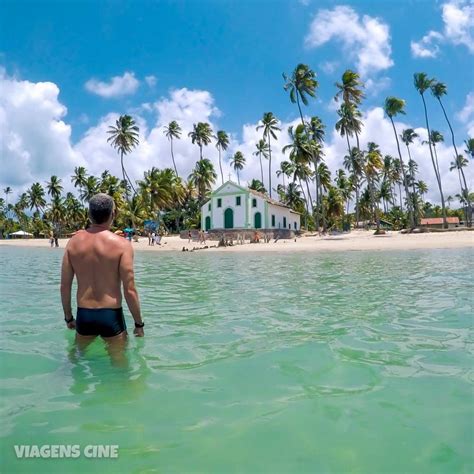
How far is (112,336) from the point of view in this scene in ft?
12.5

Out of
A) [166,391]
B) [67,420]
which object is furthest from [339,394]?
[67,420]

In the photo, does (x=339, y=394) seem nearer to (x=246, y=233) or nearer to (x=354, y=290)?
(x=354, y=290)

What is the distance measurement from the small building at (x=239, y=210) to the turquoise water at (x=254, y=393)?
42133 mm

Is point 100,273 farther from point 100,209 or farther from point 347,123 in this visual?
point 347,123

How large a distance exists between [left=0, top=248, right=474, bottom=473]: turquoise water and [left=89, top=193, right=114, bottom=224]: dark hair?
4.41ft

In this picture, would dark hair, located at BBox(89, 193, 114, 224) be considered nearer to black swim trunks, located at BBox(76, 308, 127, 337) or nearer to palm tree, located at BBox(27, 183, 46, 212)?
black swim trunks, located at BBox(76, 308, 127, 337)

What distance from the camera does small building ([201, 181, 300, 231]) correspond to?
4838 cm

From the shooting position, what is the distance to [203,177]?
69.3 meters

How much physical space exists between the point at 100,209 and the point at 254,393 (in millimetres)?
2158

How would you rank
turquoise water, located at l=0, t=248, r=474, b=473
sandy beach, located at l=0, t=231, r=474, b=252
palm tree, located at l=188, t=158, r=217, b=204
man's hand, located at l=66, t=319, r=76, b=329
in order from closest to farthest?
1. turquoise water, located at l=0, t=248, r=474, b=473
2. man's hand, located at l=66, t=319, r=76, b=329
3. sandy beach, located at l=0, t=231, r=474, b=252
4. palm tree, located at l=188, t=158, r=217, b=204

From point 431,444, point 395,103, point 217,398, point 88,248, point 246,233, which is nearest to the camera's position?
point 431,444

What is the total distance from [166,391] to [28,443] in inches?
41.4

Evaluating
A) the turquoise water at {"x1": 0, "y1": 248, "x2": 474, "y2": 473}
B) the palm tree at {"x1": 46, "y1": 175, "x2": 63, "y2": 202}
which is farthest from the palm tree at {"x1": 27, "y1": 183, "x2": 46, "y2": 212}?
the turquoise water at {"x1": 0, "y1": 248, "x2": 474, "y2": 473}

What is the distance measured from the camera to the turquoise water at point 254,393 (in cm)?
233
